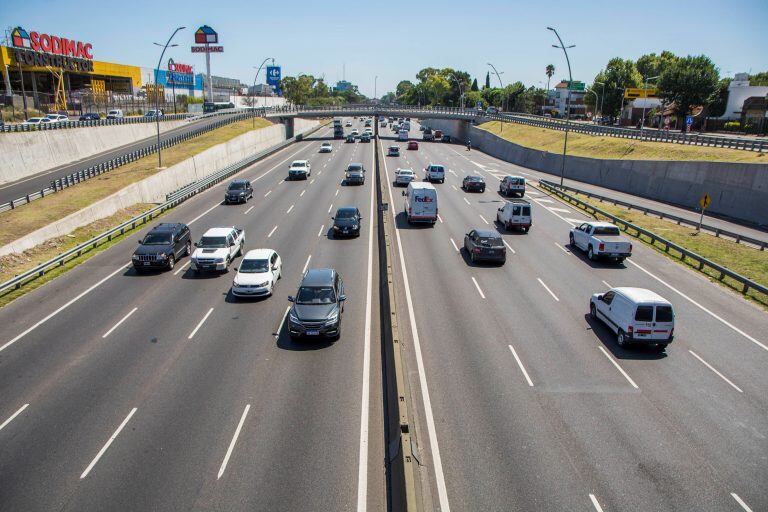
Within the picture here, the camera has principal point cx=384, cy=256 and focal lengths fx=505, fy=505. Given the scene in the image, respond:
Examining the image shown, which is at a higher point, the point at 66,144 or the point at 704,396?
the point at 66,144

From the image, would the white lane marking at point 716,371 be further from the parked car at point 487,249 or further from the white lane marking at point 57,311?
the white lane marking at point 57,311

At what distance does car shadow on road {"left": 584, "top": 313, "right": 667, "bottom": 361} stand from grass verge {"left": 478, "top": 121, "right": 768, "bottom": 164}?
30.6 m

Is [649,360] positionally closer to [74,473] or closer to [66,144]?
[74,473]

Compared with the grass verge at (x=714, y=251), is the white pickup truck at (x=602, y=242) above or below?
above

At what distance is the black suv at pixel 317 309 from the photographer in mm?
17156

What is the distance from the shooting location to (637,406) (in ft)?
46.3

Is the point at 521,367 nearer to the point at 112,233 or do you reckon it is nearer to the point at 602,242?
the point at 602,242

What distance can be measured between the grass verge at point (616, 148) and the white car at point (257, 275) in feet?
127

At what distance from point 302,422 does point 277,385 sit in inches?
84.2

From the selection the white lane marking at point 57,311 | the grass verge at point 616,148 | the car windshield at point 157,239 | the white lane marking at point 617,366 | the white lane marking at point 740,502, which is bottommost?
the white lane marking at point 57,311

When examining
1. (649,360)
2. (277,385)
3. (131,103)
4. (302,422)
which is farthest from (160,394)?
(131,103)

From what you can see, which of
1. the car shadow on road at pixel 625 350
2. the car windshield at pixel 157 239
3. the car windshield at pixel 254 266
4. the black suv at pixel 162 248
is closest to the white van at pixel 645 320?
the car shadow on road at pixel 625 350

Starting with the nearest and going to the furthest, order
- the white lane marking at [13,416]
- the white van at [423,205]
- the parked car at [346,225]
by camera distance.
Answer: the white lane marking at [13,416] → the parked car at [346,225] → the white van at [423,205]

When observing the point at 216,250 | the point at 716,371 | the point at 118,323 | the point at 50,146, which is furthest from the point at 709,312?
the point at 50,146
